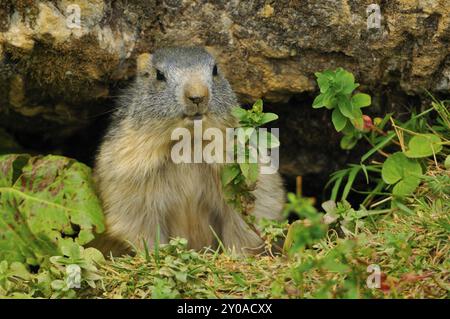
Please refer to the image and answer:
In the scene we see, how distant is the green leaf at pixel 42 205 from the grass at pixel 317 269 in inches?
25.1

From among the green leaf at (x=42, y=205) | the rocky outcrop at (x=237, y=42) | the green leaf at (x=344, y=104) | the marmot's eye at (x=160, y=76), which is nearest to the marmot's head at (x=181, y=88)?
the marmot's eye at (x=160, y=76)

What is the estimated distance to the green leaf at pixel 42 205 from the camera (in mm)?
5246

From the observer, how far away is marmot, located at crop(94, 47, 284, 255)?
213 inches

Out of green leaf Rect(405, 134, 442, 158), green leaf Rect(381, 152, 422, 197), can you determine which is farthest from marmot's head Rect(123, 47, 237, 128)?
green leaf Rect(405, 134, 442, 158)

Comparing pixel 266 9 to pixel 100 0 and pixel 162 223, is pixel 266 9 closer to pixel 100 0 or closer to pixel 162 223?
pixel 100 0

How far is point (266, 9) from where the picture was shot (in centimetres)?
564

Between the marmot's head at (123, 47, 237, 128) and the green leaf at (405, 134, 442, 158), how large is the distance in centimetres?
135

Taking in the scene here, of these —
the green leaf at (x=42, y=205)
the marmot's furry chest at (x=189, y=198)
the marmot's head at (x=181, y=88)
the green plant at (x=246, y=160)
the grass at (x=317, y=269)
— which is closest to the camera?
the grass at (x=317, y=269)

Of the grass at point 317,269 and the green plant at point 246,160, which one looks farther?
the green plant at point 246,160

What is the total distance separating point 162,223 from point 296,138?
1679mm

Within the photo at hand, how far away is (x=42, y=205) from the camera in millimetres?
5430

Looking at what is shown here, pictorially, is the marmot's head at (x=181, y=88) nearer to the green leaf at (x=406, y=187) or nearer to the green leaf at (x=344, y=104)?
the green leaf at (x=344, y=104)

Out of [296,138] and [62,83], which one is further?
[296,138]
